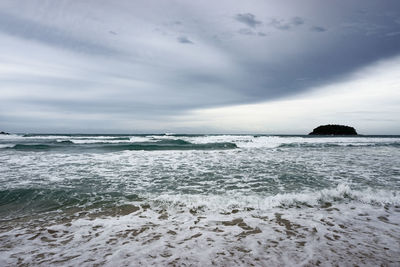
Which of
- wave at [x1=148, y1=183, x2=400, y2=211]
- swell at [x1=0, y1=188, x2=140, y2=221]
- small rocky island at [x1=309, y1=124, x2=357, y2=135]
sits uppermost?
small rocky island at [x1=309, y1=124, x2=357, y2=135]

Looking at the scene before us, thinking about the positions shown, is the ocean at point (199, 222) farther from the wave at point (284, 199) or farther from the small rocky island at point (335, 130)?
the small rocky island at point (335, 130)

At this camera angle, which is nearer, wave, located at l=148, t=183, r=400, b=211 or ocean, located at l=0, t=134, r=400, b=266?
ocean, located at l=0, t=134, r=400, b=266

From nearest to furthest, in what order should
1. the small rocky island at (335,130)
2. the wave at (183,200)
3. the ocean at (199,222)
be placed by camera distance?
the ocean at (199,222), the wave at (183,200), the small rocky island at (335,130)

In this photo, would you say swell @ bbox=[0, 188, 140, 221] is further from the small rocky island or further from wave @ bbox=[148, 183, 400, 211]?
the small rocky island

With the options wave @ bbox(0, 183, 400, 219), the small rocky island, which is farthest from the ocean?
the small rocky island

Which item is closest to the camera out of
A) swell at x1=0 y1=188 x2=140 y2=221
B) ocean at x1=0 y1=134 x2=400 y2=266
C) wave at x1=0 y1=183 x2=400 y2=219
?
ocean at x1=0 y1=134 x2=400 y2=266

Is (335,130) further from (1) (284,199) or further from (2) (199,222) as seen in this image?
(2) (199,222)

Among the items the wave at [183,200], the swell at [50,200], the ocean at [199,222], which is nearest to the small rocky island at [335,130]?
the ocean at [199,222]

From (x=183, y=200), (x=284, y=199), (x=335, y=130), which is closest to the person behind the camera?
(x=284, y=199)

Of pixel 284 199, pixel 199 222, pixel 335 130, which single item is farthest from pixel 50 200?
pixel 335 130

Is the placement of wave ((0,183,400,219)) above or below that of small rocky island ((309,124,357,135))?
below

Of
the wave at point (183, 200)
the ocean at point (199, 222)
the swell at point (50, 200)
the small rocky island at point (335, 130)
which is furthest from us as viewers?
the small rocky island at point (335, 130)

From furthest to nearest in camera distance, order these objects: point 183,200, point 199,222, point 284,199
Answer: point 183,200
point 284,199
point 199,222

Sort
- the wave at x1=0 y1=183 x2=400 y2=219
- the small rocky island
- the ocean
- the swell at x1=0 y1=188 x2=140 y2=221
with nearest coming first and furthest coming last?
the ocean, the swell at x1=0 y1=188 x2=140 y2=221, the wave at x1=0 y1=183 x2=400 y2=219, the small rocky island
